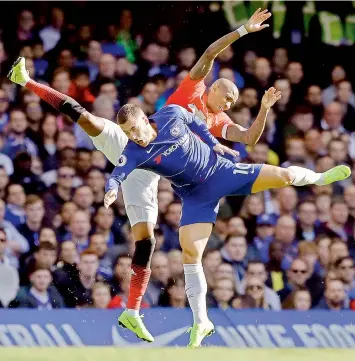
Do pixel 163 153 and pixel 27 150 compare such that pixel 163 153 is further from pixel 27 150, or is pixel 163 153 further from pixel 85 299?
pixel 27 150

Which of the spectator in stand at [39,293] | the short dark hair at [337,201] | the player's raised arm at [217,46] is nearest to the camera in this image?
the player's raised arm at [217,46]

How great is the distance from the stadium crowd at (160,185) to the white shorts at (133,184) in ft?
6.26

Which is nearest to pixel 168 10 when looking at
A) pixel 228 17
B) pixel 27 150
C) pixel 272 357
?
pixel 228 17

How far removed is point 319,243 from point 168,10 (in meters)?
3.47

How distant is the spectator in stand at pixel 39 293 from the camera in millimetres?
10414

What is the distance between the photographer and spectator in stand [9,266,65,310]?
10.4 meters

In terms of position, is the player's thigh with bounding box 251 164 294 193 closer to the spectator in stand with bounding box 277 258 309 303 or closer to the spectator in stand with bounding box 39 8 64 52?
the spectator in stand with bounding box 277 258 309 303

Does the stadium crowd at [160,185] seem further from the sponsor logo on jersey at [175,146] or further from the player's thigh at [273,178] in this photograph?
the sponsor logo on jersey at [175,146]

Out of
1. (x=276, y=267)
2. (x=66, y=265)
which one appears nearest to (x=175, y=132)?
(x=66, y=265)

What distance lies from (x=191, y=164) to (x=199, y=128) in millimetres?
→ 306

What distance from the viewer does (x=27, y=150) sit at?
11.6m

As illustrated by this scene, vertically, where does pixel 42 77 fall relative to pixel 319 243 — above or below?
above

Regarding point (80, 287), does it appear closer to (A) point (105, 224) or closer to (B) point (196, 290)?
(A) point (105, 224)

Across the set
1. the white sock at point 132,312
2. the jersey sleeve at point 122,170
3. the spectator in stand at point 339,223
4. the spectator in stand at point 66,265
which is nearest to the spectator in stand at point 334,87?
the spectator in stand at point 339,223
